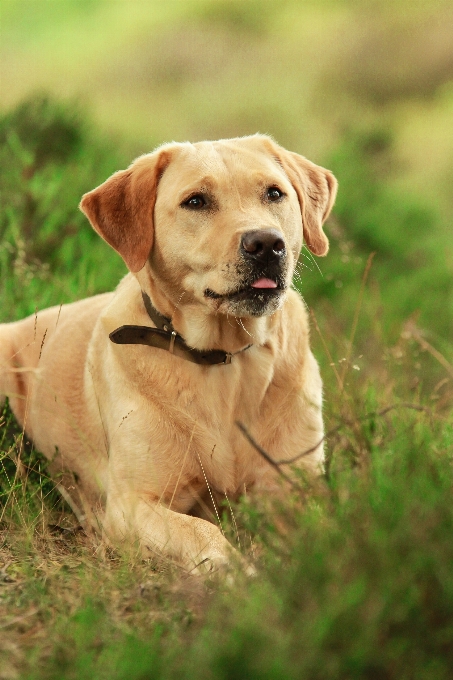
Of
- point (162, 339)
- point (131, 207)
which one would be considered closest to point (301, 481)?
point (162, 339)

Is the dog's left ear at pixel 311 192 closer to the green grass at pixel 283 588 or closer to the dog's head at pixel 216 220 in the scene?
the dog's head at pixel 216 220

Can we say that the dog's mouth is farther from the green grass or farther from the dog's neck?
the green grass

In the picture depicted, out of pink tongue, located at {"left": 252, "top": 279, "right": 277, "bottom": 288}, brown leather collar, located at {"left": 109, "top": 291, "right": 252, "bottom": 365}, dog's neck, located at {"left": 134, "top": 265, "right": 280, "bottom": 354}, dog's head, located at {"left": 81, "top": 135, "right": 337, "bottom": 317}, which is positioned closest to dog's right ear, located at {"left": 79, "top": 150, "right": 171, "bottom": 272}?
dog's head, located at {"left": 81, "top": 135, "right": 337, "bottom": 317}

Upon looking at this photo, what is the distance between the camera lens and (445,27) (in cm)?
1584

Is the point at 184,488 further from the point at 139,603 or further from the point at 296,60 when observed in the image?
the point at 296,60

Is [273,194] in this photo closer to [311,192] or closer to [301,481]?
[311,192]

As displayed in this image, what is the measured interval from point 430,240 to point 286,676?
8.10 metres

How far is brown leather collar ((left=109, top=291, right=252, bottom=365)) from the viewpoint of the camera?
3.66m

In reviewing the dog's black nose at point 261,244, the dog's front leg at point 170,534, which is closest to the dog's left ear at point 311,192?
the dog's black nose at point 261,244

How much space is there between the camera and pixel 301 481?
2676 mm

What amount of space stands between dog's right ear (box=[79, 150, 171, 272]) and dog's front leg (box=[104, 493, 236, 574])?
94cm

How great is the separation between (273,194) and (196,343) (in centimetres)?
67

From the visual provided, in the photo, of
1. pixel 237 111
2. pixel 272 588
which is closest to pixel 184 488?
pixel 272 588

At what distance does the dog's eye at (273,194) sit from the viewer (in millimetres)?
3684
